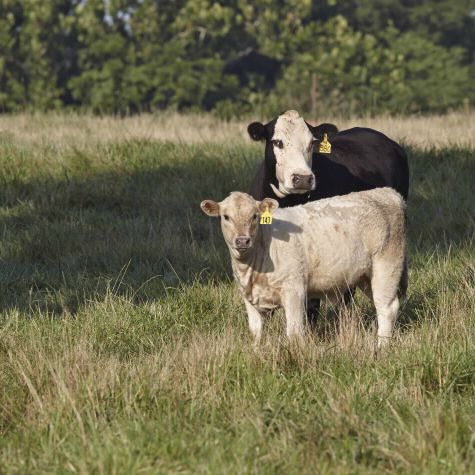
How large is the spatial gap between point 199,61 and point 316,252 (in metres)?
28.6

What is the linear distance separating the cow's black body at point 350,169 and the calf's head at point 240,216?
1583 millimetres

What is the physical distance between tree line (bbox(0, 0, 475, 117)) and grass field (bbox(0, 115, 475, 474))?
845 inches

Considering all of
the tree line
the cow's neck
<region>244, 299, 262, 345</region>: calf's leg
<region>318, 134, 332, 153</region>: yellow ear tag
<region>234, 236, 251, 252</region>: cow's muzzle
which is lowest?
the tree line

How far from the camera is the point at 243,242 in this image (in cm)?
573

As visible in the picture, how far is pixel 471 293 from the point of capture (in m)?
6.59

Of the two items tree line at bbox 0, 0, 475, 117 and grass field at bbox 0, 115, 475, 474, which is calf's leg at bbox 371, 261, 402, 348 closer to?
grass field at bbox 0, 115, 475, 474

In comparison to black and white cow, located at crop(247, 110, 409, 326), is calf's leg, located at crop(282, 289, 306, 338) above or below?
below

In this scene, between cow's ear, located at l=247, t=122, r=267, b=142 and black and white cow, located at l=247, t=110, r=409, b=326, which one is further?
cow's ear, located at l=247, t=122, r=267, b=142

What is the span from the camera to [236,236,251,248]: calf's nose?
5731 millimetres

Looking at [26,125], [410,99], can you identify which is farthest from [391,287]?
[410,99]

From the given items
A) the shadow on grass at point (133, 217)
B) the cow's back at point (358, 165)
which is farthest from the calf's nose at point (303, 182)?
the shadow on grass at point (133, 217)

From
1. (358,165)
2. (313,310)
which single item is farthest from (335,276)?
(358,165)

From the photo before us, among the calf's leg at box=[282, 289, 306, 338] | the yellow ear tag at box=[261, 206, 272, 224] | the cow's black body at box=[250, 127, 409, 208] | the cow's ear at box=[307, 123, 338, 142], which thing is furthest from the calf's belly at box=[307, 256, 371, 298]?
the cow's ear at box=[307, 123, 338, 142]

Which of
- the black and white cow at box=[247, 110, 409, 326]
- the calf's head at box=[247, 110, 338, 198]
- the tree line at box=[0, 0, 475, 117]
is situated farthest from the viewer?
the tree line at box=[0, 0, 475, 117]
